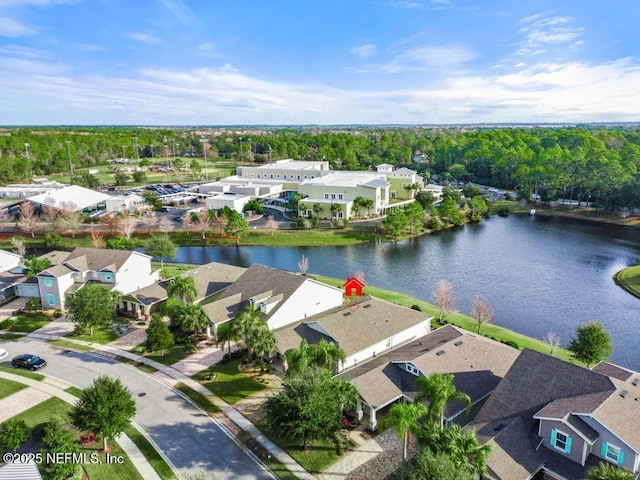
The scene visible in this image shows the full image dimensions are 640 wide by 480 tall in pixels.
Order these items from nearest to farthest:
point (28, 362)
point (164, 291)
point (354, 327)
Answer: point (28, 362) → point (354, 327) → point (164, 291)

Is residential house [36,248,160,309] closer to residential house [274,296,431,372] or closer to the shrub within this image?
the shrub

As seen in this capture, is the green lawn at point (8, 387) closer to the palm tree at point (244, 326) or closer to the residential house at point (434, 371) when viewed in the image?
the palm tree at point (244, 326)

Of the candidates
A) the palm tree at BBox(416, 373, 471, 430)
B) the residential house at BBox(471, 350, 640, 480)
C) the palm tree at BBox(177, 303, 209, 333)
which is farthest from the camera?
the palm tree at BBox(177, 303, 209, 333)

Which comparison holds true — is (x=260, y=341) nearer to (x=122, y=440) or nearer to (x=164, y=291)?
(x=122, y=440)

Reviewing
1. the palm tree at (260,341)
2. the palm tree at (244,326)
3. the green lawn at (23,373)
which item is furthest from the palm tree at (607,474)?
the green lawn at (23,373)

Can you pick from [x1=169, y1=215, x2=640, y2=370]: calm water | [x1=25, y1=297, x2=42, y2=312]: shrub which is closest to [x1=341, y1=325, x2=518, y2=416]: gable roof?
[x1=169, y1=215, x2=640, y2=370]: calm water

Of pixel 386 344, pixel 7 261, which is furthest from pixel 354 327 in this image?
pixel 7 261

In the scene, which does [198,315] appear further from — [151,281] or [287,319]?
[151,281]
